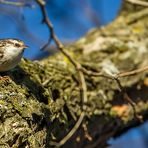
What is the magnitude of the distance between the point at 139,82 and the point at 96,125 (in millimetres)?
438

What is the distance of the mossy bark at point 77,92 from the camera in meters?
2.10

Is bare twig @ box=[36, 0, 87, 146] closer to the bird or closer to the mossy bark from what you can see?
the mossy bark

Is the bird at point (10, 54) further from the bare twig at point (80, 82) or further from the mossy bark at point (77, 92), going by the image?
the bare twig at point (80, 82)

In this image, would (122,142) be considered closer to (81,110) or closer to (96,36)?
(96,36)

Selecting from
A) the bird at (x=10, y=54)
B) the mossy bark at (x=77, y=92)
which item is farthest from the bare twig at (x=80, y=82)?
the bird at (x=10, y=54)

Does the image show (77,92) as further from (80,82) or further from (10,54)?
(10,54)

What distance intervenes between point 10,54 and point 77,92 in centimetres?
55

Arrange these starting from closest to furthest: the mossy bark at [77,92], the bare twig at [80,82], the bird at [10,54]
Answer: the mossy bark at [77,92] < the bird at [10,54] < the bare twig at [80,82]

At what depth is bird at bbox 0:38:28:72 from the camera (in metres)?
2.28

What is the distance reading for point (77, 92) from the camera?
8.88 ft

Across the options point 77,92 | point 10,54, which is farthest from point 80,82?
point 10,54

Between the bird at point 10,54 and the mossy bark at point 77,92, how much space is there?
0.05 meters

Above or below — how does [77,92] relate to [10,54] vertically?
below

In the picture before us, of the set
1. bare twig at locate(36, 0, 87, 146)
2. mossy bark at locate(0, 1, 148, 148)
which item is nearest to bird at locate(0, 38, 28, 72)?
mossy bark at locate(0, 1, 148, 148)
